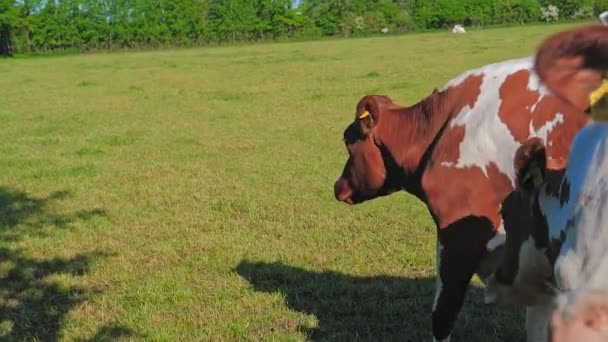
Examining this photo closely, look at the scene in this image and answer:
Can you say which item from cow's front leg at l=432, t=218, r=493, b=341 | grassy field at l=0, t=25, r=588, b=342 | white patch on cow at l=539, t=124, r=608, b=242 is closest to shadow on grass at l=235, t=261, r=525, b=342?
grassy field at l=0, t=25, r=588, b=342

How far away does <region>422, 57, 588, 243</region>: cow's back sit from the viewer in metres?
3.25

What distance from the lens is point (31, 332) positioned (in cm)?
442

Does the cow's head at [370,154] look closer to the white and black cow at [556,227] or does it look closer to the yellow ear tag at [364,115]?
the yellow ear tag at [364,115]

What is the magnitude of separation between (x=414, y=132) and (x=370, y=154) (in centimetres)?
31

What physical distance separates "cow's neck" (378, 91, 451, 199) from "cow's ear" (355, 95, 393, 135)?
4 cm

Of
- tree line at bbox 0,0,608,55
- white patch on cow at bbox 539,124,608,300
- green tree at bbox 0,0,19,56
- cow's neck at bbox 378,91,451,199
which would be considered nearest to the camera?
white patch on cow at bbox 539,124,608,300

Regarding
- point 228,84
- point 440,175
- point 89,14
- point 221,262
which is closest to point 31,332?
point 221,262

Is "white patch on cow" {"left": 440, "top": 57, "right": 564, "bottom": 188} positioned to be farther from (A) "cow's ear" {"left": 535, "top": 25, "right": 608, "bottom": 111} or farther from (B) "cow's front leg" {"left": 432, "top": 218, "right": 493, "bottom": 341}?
(A) "cow's ear" {"left": 535, "top": 25, "right": 608, "bottom": 111}

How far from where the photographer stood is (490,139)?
11.0 ft

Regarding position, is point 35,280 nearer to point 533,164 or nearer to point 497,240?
point 497,240

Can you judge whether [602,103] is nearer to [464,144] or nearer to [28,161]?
[464,144]

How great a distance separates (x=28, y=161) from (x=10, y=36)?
5483 cm

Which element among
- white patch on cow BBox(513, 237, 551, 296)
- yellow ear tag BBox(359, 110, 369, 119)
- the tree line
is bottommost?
the tree line

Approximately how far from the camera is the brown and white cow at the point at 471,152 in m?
3.27
